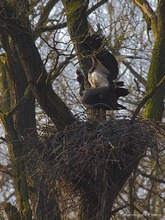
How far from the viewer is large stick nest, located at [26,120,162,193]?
6.47 metres

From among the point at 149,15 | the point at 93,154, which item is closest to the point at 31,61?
the point at 93,154

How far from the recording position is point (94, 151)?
6.41 meters

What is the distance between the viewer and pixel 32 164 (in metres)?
6.88

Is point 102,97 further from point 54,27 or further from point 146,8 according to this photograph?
point 54,27

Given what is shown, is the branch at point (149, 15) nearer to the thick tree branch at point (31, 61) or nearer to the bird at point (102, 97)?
the bird at point (102, 97)

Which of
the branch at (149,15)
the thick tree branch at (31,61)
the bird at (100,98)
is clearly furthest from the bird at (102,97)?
the branch at (149,15)

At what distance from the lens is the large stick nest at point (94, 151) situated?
6469mm

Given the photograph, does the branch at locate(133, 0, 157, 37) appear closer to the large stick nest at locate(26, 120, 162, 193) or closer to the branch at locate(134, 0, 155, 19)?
the branch at locate(134, 0, 155, 19)

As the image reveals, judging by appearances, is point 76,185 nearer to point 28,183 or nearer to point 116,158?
point 116,158

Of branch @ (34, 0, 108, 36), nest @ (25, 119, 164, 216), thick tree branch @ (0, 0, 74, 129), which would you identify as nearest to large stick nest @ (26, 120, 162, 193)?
nest @ (25, 119, 164, 216)

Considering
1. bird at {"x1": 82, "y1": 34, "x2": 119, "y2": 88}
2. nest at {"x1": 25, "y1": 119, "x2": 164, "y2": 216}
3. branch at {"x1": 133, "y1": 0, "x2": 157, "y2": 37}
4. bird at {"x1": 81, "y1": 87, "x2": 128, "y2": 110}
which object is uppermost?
branch at {"x1": 133, "y1": 0, "x2": 157, "y2": 37}

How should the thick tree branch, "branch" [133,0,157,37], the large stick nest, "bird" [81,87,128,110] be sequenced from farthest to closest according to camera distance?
1. "branch" [133,0,157,37]
2. "bird" [81,87,128,110]
3. the thick tree branch
4. the large stick nest

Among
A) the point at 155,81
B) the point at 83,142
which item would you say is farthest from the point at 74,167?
the point at 155,81

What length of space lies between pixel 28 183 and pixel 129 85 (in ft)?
19.4
